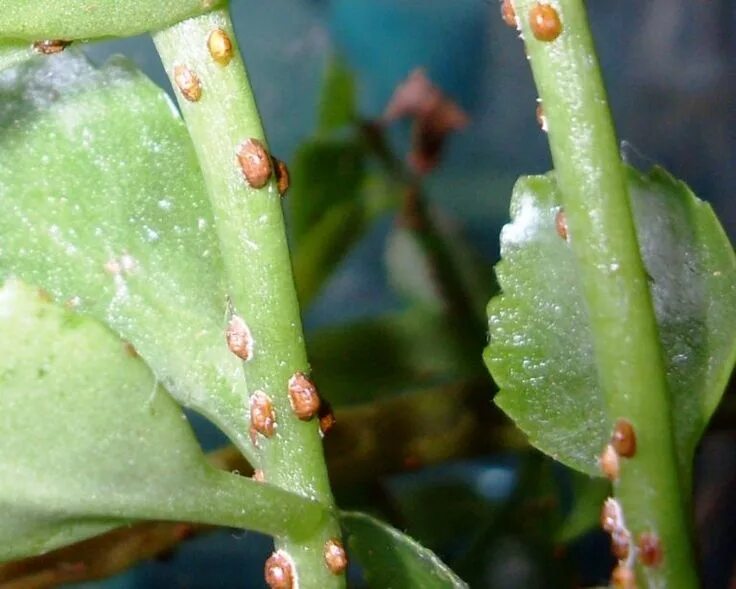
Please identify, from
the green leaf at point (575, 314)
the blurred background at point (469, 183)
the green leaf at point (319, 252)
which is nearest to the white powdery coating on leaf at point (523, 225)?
the green leaf at point (575, 314)

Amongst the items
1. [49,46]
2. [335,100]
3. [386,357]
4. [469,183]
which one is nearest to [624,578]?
[49,46]

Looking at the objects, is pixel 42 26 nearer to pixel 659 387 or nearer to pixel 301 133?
pixel 659 387

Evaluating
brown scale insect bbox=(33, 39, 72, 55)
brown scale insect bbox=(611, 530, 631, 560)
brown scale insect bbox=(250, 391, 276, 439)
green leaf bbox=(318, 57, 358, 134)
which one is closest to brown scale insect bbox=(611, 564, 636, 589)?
brown scale insect bbox=(611, 530, 631, 560)

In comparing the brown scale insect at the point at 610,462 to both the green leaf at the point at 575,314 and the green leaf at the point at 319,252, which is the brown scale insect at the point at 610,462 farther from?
the green leaf at the point at 319,252

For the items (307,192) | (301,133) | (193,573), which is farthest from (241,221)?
(301,133)

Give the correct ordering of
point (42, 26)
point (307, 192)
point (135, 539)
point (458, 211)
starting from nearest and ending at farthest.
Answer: point (42, 26), point (135, 539), point (307, 192), point (458, 211)

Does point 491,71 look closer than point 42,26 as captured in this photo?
No

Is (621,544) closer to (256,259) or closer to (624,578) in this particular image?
(624,578)

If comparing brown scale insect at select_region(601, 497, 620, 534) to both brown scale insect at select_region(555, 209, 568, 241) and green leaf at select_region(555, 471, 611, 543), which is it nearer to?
brown scale insect at select_region(555, 209, 568, 241)
